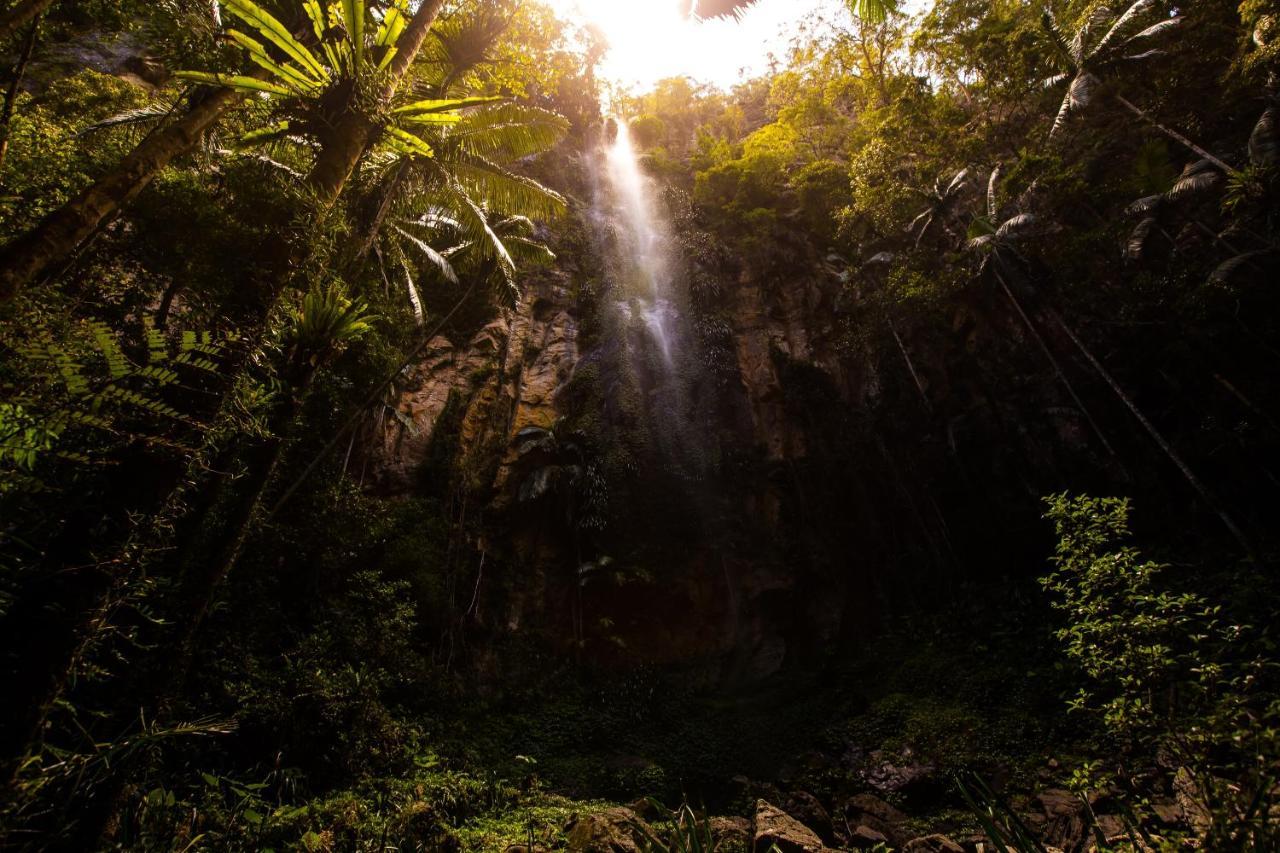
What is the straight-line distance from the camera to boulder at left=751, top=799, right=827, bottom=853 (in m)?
5.66

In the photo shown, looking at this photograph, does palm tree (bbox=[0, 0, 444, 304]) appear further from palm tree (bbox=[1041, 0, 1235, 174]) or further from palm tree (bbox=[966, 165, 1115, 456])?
palm tree (bbox=[1041, 0, 1235, 174])

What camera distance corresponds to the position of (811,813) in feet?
23.6

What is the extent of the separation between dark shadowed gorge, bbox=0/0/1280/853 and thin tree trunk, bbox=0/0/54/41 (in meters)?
0.69

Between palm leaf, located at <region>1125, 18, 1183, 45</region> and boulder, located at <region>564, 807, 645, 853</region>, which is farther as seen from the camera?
palm leaf, located at <region>1125, 18, 1183, 45</region>

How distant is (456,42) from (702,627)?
1159cm

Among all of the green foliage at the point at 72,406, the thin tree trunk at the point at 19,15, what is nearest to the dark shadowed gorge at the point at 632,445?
the green foliage at the point at 72,406

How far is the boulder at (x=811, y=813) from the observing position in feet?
22.7

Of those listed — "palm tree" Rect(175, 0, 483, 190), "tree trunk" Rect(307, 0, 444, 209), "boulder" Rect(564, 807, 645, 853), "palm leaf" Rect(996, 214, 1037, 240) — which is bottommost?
"boulder" Rect(564, 807, 645, 853)

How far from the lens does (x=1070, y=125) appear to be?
13.4m

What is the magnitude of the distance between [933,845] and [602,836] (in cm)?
371

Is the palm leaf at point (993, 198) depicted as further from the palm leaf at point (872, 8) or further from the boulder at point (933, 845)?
the boulder at point (933, 845)

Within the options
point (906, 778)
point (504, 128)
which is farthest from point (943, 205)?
point (906, 778)


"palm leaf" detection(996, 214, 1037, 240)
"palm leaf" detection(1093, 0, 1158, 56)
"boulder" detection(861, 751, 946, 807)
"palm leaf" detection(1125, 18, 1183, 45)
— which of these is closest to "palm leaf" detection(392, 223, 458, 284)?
"boulder" detection(861, 751, 946, 807)

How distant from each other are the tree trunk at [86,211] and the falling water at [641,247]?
1210 cm
